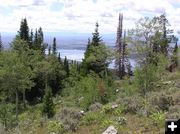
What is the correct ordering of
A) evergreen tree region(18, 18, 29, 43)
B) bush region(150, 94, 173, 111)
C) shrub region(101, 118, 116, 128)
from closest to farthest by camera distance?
shrub region(101, 118, 116, 128)
bush region(150, 94, 173, 111)
evergreen tree region(18, 18, 29, 43)

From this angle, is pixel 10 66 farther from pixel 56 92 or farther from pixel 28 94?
pixel 56 92

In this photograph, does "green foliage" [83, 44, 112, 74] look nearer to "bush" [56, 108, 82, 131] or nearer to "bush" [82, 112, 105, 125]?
"bush" [56, 108, 82, 131]

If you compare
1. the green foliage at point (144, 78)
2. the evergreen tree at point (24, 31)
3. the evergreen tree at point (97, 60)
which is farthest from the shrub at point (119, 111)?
the evergreen tree at point (24, 31)

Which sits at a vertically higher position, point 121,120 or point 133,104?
point 133,104

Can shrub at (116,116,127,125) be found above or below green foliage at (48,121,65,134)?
above

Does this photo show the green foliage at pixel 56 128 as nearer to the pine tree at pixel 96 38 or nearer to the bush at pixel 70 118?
the bush at pixel 70 118

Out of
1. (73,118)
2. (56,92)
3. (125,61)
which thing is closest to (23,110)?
(56,92)

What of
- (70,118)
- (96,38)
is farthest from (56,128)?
(96,38)

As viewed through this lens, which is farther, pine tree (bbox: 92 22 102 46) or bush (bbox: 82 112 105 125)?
pine tree (bbox: 92 22 102 46)

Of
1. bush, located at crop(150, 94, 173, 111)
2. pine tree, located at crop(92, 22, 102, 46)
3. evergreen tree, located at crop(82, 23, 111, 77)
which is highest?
pine tree, located at crop(92, 22, 102, 46)

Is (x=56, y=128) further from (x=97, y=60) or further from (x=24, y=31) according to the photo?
(x=24, y=31)

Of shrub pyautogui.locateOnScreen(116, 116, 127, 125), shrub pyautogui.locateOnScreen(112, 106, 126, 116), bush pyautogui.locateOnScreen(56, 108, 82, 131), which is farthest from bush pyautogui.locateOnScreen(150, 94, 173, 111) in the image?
bush pyautogui.locateOnScreen(56, 108, 82, 131)

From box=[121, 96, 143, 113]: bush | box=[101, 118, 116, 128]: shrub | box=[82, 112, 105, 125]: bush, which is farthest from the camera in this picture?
box=[121, 96, 143, 113]: bush

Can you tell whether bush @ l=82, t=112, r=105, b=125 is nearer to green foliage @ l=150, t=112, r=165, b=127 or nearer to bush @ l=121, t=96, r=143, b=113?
bush @ l=121, t=96, r=143, b=113
